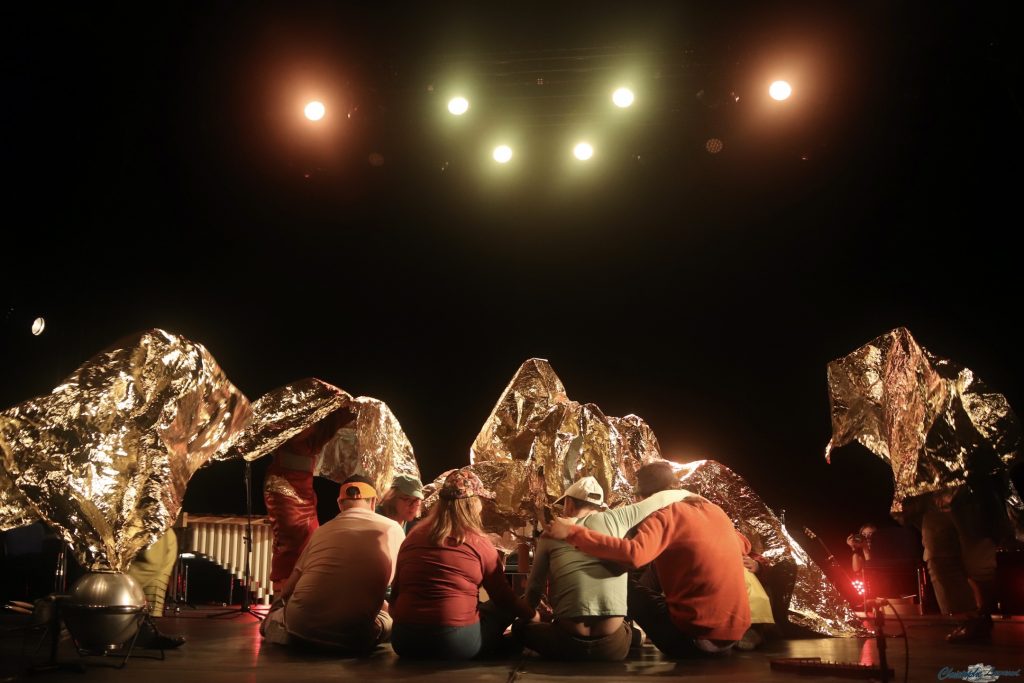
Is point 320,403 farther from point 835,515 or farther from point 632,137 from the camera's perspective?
point 835,515

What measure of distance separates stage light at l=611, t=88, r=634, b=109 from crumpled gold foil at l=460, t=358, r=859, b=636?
3007 millimetres

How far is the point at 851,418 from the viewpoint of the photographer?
5895mm

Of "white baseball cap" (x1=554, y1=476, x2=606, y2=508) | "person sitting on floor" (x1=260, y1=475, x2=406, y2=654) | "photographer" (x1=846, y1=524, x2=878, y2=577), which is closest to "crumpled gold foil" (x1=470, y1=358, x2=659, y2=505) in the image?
"white baseball cap" (x1=554, y1=476, x2=606, y2=508)

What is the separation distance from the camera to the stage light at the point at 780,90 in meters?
7.15

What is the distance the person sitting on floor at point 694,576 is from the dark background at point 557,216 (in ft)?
14.6

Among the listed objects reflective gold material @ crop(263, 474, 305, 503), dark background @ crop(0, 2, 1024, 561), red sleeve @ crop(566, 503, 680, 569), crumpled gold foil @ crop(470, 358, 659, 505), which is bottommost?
red sleeve @ crop(566, 503, 680, 569)

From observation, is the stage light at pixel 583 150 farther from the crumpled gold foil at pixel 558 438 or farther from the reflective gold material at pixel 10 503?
the reflective gold material at pixel 10 503

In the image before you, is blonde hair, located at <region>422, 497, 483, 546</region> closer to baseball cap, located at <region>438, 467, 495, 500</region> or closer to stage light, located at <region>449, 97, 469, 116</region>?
baseball cap, located at <region>438, 467, 495, 500</region>

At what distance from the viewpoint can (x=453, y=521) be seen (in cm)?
388

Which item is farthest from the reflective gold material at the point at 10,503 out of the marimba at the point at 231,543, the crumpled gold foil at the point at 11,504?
the marimba at the point at 231,543

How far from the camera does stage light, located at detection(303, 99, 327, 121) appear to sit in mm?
7668

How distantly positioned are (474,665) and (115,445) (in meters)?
2.01

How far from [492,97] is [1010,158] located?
4.71 meters

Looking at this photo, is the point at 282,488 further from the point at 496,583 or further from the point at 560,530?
the point at 560,530
